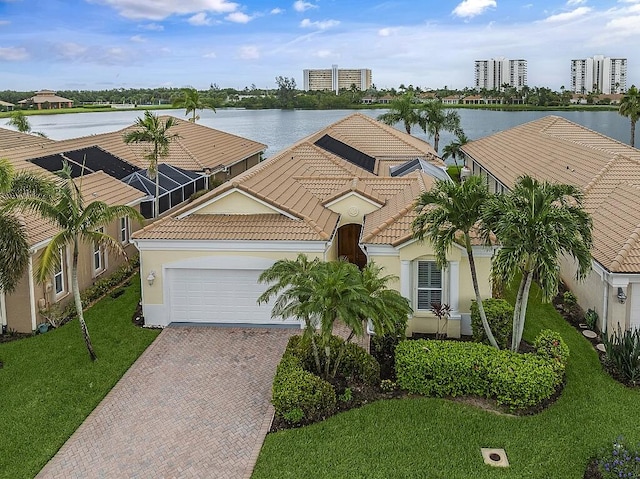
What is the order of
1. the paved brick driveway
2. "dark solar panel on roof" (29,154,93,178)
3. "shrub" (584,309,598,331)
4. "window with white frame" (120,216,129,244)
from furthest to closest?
1. "dark solar panel on roof" (29,154,93,178)
2. "window with white frame" (120,216,129,244)
3. "shrub" (584,309,598,331)
4. the paved brick driveway

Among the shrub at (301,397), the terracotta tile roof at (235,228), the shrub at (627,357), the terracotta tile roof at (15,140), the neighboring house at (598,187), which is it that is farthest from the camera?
the terracotta tile roof at (15,140)

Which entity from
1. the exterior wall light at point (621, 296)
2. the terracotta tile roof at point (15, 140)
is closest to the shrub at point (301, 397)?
the exterior wall light at point (621, 296)

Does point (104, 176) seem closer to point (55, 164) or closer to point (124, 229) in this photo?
point (55, 164)

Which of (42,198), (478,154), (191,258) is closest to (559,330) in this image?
(191,258)

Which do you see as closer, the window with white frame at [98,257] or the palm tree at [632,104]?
the window with white frame at [98,257]

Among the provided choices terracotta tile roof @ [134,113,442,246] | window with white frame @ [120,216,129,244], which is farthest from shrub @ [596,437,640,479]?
window with white frame @ [120,216,129,244]

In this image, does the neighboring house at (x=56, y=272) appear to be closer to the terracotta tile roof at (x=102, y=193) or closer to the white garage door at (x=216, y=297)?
the terracotta tile roof at (x=102, y=193)

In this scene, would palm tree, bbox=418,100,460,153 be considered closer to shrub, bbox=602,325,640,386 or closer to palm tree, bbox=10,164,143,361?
shrub, bbox=602,325,640,386

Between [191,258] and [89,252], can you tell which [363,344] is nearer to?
[191,258]
